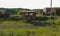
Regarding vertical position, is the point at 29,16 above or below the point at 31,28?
below

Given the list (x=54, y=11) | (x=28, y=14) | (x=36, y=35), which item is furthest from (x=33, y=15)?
(x=36, y=35)

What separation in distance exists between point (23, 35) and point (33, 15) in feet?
48.2

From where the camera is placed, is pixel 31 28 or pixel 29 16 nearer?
pixel 31 28

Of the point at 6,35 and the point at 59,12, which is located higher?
the point at 6,35

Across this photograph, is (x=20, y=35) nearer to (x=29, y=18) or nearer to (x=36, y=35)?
(x=36, y=35)

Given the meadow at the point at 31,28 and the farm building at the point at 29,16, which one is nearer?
the meadow at the point at 31,28

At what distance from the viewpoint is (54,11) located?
115ft

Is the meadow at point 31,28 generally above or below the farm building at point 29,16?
above

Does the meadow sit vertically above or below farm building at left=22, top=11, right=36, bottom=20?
above

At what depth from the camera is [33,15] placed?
25031mm

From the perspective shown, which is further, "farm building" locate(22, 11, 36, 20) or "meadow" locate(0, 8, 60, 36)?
"farm building" locate(22, 11, 36, 20)
